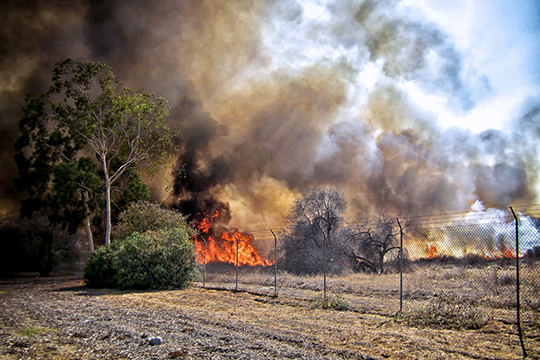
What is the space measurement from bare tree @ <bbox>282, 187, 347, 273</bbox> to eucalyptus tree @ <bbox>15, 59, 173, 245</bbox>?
12.6 meters

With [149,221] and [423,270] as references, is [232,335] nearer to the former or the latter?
[423,270]

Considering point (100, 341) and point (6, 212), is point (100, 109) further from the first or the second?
point (100, 341)

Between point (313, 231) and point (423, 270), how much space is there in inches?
369

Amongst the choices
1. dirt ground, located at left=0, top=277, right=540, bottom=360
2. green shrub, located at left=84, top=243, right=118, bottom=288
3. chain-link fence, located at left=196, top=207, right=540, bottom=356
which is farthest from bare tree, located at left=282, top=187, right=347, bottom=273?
dirt ground, located at left=0, top=277, right=540, bottom=360

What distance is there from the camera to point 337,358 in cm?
707

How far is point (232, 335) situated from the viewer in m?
8.87

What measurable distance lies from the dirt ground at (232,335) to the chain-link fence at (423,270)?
1.21 m

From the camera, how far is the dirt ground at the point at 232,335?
739 cm

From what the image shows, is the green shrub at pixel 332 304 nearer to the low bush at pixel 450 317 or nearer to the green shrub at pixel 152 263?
the low bush at pixel 450 317

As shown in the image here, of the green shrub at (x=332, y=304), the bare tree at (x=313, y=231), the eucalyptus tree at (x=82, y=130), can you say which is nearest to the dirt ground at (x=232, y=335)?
the green shrub at (x=332, y=304)

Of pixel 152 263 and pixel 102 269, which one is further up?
pixel 152 263

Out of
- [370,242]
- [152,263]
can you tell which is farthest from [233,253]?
[152,263]

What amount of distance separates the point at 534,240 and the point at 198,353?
8.77 metres

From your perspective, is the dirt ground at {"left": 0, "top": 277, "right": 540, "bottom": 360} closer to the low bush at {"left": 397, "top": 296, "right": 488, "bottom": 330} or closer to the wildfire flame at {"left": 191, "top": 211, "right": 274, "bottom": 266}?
the low bush at {"left": 397, "top": 296, "right": 488, "bottom": 330}
